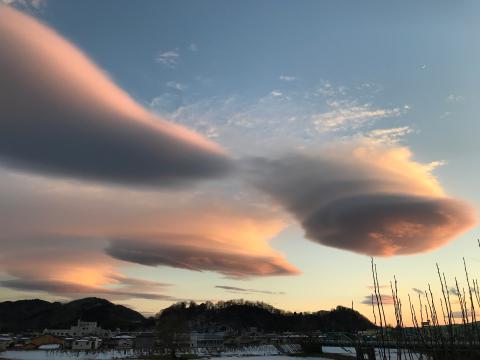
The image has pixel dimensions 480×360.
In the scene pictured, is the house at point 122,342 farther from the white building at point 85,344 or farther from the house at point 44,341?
the house at point 44,341

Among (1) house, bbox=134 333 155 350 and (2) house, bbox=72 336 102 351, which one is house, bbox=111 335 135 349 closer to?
(1) house, bbox=134 333 155 350

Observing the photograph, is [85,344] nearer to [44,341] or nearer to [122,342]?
[44,341]

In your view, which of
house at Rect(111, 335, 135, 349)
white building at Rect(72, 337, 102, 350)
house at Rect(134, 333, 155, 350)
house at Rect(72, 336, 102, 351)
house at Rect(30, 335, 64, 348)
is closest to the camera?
house at Rect(72, 336, 102, 351)

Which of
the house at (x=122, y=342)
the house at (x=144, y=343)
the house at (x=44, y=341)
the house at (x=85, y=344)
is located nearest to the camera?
the house at (x=85, y=344)

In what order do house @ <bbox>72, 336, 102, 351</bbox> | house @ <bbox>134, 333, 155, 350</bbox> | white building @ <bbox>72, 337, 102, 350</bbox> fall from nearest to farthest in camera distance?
house @ <bbox>72, 336, 102, 351</bbox> < white building @ <bbox>72, 337, 102, 350</bbox> < house @ <bbox>134, 333, 155, 350</bbox>

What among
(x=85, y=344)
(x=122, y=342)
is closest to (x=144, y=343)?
(x=122, y=342)

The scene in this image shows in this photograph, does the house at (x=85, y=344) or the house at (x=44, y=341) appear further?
the house at (x=44, y=341)

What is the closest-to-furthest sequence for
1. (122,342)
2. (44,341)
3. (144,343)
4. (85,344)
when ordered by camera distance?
(85,344) → (44,341) → (144,343) → (122,342)

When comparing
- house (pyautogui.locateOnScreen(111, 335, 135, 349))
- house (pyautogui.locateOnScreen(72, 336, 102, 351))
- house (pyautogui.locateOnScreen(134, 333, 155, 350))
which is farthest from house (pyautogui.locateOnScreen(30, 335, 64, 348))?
house (pyautogui.locateOnScreen(134, 333, 155, 350))

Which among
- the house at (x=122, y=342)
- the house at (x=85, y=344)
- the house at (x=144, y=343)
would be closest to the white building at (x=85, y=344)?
the house at (x=85, y=344)

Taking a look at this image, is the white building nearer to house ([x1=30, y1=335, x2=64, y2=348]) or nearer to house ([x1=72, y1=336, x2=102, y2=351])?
house ([x1=72, y1=336, x2=102, y2=351])

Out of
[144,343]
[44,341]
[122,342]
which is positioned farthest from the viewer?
[122,342]

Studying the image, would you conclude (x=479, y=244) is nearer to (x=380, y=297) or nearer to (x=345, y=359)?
(x=380, y=297)

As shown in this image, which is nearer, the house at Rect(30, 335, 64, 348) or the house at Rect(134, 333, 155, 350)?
the house at Rect(30, 335, 64, 348)
